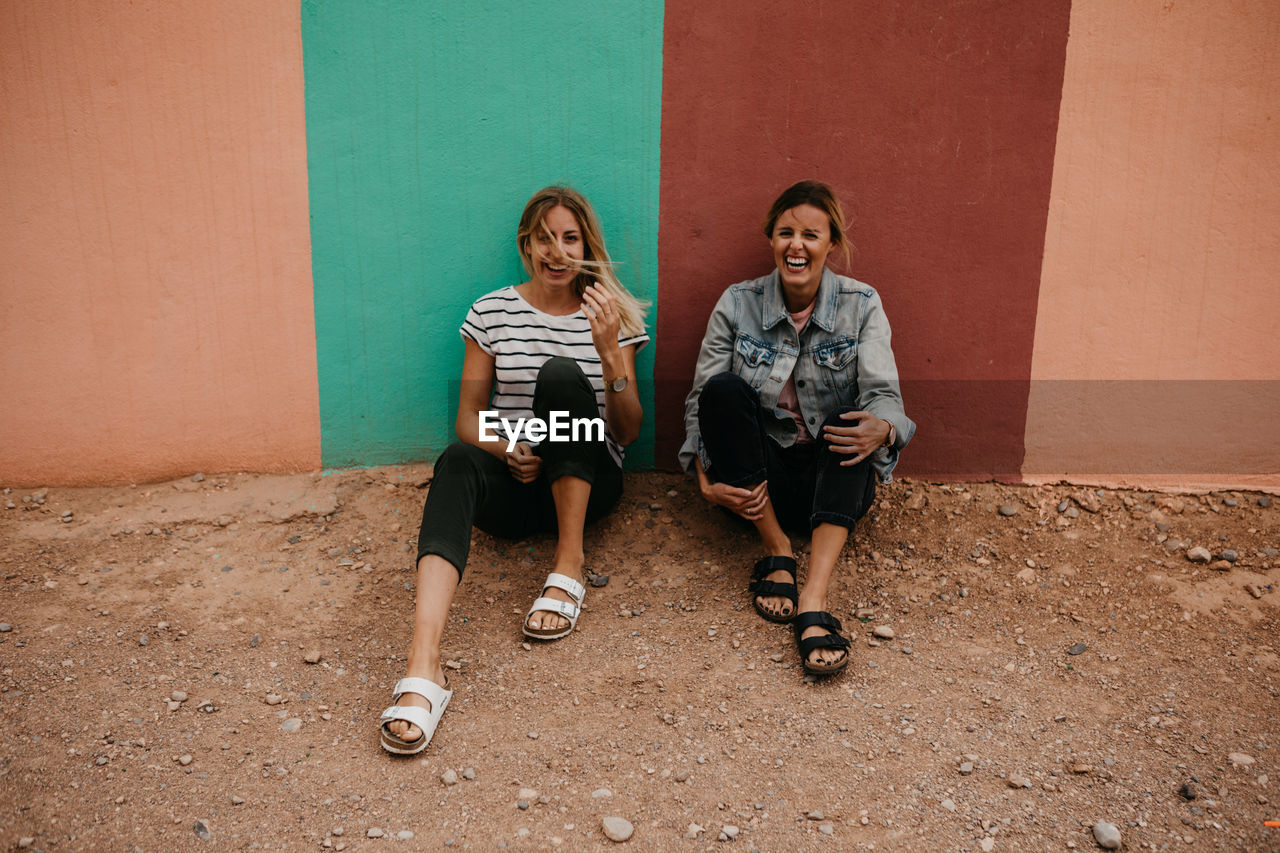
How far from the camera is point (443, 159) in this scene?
9.90 feet

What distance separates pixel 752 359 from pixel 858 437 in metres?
0.49

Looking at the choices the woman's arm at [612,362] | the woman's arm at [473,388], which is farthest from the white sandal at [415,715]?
the woman's arm at [612,362]

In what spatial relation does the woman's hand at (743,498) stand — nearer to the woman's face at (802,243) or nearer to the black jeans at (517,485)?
the black jeans at (517,485)

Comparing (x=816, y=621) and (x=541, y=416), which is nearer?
(x=816, y=621)

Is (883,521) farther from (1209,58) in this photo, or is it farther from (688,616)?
(1209,58)

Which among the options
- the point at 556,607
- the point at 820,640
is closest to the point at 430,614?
the point at 556,607

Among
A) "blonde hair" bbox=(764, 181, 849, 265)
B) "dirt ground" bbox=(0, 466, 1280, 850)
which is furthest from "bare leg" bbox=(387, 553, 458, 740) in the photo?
"blonde hair" bbox=(764, 181, 849, 265)

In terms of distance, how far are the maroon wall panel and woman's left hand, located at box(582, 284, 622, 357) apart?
66cm

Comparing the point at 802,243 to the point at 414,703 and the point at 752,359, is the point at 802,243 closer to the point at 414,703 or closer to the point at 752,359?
the point at 752,359

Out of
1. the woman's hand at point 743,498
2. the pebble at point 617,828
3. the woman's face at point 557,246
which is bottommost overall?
the pebble at point 617,828

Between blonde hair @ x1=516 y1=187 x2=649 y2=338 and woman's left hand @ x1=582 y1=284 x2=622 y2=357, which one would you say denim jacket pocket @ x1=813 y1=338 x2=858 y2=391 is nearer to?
blonde hair @ x1=516 y1=187 x2=649 y2=338

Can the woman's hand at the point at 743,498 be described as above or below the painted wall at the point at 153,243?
below

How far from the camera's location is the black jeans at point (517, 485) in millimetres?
2344

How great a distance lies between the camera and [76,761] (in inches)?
78.5
